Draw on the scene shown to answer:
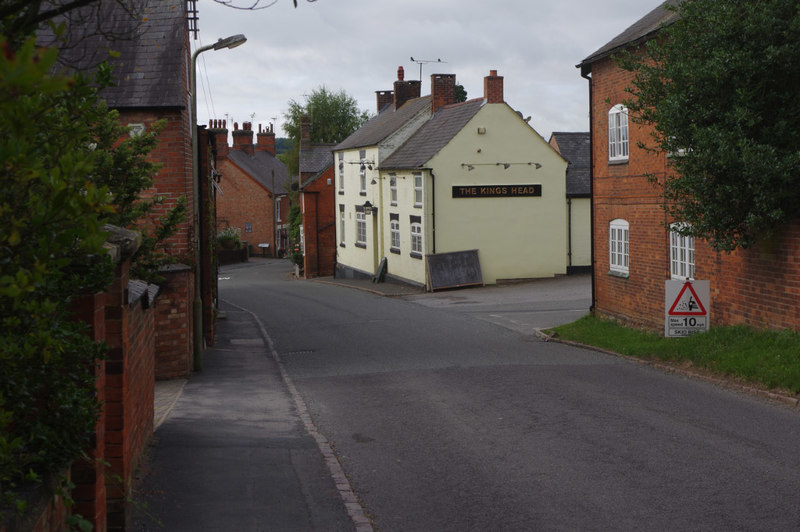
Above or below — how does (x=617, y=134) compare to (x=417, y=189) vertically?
above

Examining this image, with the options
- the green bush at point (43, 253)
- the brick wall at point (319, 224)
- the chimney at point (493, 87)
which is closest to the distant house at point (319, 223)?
the brick wall at point (319, 224)

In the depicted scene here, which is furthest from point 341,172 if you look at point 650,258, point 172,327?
point 172,327

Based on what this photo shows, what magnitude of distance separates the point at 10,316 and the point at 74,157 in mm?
1095

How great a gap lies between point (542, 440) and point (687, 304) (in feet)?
21.2

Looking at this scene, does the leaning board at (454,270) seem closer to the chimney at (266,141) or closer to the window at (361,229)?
the window at (361,229)

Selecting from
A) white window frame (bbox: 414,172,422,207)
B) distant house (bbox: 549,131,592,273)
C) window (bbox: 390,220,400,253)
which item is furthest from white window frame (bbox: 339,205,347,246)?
distant house (bbox: 549,131,592,273)

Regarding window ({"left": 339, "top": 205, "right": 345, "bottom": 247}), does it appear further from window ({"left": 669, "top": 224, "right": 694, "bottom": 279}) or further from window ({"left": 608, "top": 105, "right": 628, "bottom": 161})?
window ({"left": 669, "top": 224, "right": 694, "bottom": 279})

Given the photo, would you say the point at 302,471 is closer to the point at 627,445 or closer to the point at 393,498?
the point at 393,498

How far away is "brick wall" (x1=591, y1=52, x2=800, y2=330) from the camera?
15094 mm

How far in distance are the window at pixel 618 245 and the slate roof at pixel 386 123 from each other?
22.8 metres

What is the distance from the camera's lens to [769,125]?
583 inches

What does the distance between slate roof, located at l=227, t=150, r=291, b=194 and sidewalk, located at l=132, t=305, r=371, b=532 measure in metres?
60.5

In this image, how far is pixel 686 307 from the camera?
16031mm

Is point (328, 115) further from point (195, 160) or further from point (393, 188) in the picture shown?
point (195, 160)
